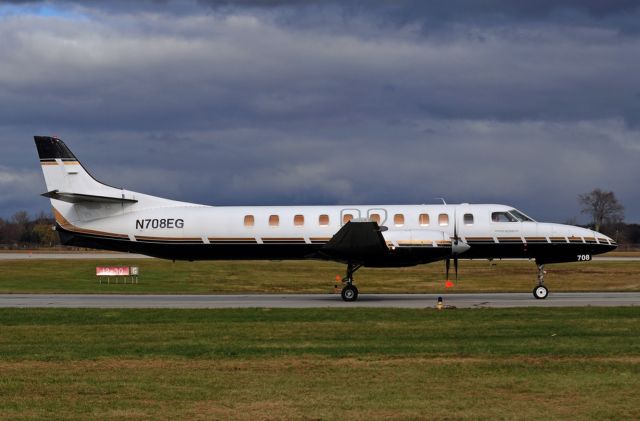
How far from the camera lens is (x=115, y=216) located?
107 feet

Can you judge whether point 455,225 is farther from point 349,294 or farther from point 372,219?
point 349,294

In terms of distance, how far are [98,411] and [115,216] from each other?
21998mm

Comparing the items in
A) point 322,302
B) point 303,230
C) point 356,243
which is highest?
point 303,230

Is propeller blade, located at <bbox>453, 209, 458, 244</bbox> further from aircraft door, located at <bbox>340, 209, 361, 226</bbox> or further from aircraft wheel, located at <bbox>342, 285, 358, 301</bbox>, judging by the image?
aircraft wheel, located at <bbox>342, 285, 358, 301</bbox>

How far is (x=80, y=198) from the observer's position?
1265 inches

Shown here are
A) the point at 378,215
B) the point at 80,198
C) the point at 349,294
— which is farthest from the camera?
the point at 80,198

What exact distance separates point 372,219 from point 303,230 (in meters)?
2.62

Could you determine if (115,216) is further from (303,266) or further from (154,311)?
(303,266)

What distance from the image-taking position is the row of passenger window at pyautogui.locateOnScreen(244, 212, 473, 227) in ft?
98.8

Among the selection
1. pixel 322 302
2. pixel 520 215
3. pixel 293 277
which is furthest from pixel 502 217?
pixel 293 277

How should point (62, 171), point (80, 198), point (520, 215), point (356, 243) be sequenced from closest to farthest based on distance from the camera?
point (356, 243), point (520, 215), point (80, 198), point (62, 171)

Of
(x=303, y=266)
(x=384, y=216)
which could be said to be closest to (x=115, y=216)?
(x=384, y=216)

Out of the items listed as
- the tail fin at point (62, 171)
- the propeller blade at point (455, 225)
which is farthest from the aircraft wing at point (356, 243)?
the tail fin at point (62, 171)

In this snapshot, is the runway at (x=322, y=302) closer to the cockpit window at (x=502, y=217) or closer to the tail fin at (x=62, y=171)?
the cockpit window at (x=502, y=217)
